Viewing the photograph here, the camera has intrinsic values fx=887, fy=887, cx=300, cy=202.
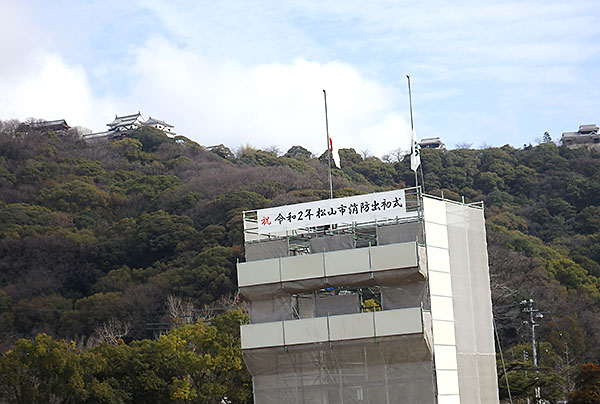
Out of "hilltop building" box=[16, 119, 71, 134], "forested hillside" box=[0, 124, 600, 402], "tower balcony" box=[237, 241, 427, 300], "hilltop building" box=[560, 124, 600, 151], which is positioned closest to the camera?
"tower balcony" box=[237, 241, 427, 300]

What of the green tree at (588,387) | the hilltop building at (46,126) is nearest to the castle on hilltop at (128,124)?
the hilltop building at (46,126)

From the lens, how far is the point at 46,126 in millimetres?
142125

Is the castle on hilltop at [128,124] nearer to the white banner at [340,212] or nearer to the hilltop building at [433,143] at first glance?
the hilltop building at [433,143]

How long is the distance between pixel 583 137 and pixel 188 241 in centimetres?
8149

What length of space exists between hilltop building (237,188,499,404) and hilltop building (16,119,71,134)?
10142 centimetres

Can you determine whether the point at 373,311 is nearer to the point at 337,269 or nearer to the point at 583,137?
the point at 337,269

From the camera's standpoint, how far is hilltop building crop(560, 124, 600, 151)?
142 metres

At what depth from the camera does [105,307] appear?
74.9 m

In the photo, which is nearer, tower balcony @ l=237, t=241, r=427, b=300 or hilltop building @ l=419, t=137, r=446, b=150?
tower balcony @ l=237, t=241, r=427, b=300

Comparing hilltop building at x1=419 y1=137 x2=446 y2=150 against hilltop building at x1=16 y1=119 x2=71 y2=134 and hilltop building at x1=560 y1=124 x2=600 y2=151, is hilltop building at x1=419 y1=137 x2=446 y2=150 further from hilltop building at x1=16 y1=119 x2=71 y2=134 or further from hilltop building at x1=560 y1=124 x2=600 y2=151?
hilltop building at x1=16 y1=119 x2=71 y2=134

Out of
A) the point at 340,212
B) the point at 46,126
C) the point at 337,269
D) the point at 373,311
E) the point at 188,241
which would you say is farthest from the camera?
the point at 46,126

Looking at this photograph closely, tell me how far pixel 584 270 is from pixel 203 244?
3506cm

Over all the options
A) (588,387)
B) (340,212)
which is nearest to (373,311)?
(340,212)

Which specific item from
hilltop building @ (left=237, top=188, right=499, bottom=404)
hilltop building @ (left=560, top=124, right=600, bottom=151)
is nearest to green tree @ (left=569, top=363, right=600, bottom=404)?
hilltop building @ (left=237, top=188, right=499, bottom=404)
